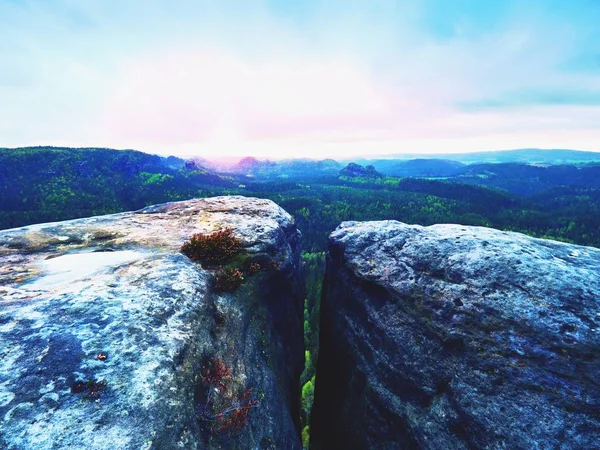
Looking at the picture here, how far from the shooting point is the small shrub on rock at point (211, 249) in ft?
52.1

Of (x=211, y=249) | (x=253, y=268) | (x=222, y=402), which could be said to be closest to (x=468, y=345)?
(x=222, y=402)

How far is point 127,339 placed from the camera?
9359mm

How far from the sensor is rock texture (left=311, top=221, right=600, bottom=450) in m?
10.9

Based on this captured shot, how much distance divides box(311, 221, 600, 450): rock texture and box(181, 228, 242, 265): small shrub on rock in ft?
29.6

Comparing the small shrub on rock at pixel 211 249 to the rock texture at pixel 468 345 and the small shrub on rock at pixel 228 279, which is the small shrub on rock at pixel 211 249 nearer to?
the small shrub on rock at pixel 228 279

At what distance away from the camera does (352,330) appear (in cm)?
1953

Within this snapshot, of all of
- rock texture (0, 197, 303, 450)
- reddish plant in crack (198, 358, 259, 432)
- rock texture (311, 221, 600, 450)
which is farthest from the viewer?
rock texture (311, 221, 600, 450)

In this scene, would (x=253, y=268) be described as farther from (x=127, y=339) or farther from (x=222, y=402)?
(x=127, y=339)

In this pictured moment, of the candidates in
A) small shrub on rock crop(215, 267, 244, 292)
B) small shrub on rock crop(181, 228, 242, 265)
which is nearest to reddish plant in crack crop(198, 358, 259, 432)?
small shrub on rock crop(215, 267, 244, 292)

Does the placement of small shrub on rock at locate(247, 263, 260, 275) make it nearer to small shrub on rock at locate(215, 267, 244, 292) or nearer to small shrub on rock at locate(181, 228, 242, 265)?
small shrub on rock at locate(181, 228, 242, 265)

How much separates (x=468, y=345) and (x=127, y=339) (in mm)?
14231

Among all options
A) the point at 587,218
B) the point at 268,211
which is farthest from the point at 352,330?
the point at 587,218

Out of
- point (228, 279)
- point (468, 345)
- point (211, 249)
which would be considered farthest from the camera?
point (211, 249)

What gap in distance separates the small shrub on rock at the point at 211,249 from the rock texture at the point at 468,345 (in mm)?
9035
